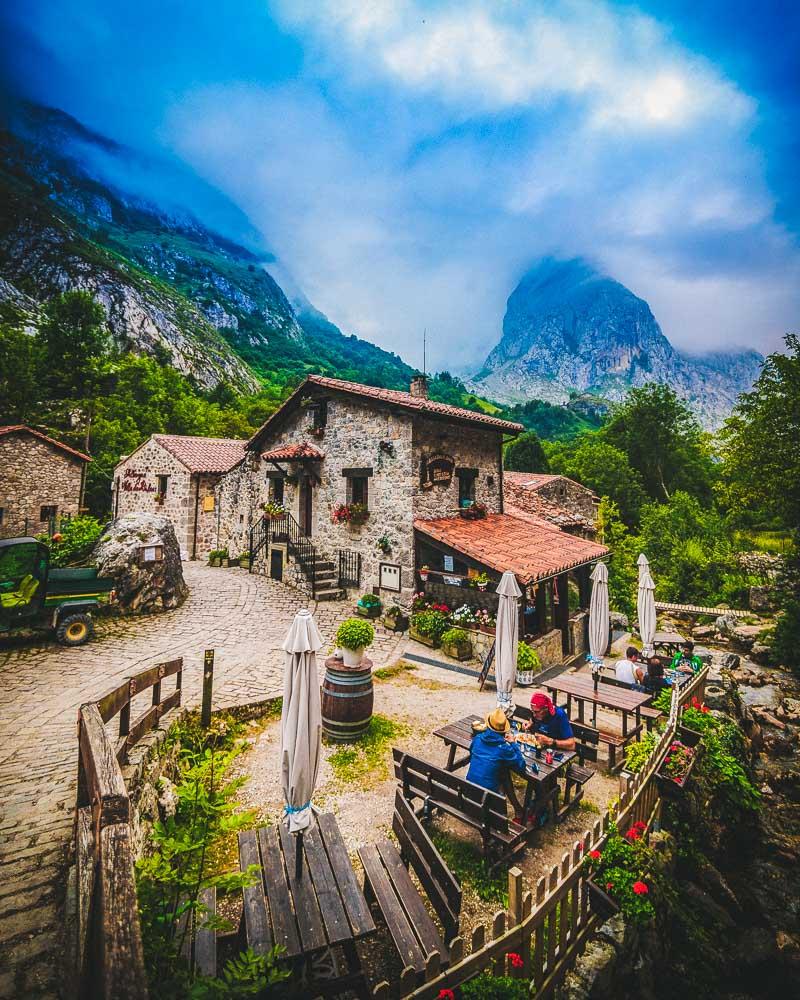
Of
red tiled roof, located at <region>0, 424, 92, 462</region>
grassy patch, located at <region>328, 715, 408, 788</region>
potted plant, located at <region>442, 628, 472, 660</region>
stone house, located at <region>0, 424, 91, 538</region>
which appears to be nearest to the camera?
grassy patch, located at <region>328, 715, 408, 788</region>

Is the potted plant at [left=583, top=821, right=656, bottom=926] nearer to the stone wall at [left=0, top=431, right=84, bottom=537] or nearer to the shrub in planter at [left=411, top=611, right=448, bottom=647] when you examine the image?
the shrub in planter at [left=411, top=611, right=448, bottom=647]

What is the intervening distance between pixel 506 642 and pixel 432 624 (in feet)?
13.2

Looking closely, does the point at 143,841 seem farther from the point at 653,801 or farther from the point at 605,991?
the point at 653,801

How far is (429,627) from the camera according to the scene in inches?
440

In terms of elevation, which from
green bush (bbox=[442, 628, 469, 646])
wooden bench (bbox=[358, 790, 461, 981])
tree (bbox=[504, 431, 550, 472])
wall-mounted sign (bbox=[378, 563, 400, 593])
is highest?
tree (bbox=[504, 431, 550, 472])

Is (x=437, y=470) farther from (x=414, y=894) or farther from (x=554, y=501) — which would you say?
(x=554, y=501)

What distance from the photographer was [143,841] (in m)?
4.25

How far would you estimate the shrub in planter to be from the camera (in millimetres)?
11133

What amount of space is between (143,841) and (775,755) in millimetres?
12295

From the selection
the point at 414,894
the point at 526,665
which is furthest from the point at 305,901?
the point at 526,665

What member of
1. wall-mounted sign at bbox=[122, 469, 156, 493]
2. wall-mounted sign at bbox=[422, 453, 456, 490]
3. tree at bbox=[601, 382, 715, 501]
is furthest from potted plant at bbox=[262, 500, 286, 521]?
tree at bbox=[601, 382, 715, 501]

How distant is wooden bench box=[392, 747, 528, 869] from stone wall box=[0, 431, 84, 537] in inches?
904

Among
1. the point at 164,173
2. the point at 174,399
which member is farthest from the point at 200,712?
the point at 164,173

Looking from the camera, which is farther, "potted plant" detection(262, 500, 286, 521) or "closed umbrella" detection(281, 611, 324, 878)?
"potted plant" detection(262, 500, 286, 521)
